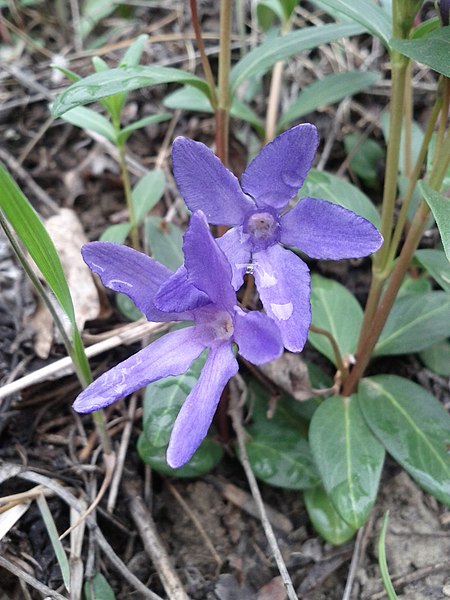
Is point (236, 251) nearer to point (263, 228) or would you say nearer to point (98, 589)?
point (263, 228)

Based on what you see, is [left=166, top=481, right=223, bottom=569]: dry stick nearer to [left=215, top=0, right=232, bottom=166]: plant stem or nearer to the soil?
the soil

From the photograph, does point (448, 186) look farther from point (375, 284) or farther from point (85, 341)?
point (85, 341)

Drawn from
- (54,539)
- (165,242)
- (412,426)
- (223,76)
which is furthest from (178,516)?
(223,76)

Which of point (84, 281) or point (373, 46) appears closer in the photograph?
point (84, 281)

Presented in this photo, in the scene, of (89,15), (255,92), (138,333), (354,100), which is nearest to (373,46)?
(354,100)

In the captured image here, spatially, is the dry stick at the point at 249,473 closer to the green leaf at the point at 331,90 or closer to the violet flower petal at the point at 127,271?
the violet flower petal at the point at 127,271

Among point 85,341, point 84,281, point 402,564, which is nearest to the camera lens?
point 402,564
